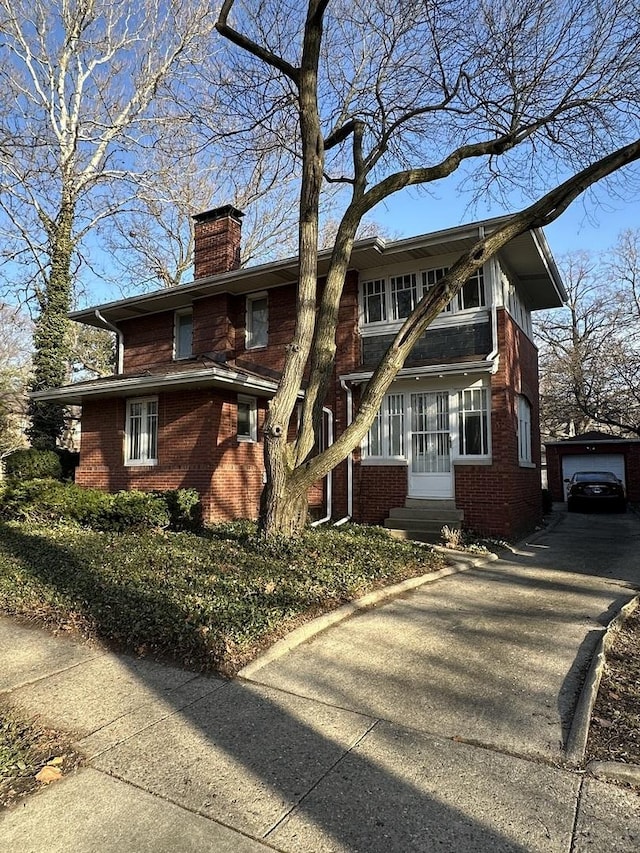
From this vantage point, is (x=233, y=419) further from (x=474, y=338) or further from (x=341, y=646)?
(x=341, y=646)

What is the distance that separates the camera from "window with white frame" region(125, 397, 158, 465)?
1194 centimetres

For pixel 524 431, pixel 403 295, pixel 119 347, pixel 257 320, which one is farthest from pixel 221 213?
pixel 524 431

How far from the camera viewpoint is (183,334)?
14.7m

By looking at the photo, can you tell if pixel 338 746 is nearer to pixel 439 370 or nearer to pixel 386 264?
pixel 439 370

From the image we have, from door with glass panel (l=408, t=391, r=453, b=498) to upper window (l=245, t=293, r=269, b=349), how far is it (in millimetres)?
4258

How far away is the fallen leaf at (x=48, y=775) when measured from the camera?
9.06ft

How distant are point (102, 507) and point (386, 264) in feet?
25.3

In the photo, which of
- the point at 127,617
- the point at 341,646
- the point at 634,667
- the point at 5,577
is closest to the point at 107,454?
the point at 5,577

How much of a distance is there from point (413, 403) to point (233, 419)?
387cm

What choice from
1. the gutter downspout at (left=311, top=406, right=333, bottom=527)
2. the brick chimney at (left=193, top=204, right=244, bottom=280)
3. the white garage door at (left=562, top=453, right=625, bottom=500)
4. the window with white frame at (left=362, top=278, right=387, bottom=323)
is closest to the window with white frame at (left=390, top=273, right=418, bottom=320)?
the window with white frame at (left=362, top=278, right=387, bottom=323)

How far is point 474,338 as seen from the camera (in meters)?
11.1

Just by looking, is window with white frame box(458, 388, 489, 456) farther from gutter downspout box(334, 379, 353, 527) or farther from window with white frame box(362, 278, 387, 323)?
window with white frame box(362, 278, 387, 323)

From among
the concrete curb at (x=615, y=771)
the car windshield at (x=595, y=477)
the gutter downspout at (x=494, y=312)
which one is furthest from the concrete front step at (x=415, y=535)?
the car windshield at (x=595, y=477)

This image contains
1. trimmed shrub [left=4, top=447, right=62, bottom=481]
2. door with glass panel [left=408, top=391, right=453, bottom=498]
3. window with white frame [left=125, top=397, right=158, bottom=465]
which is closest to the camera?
door with glass panel [left=408, top=391, right=453, bottom=498]
